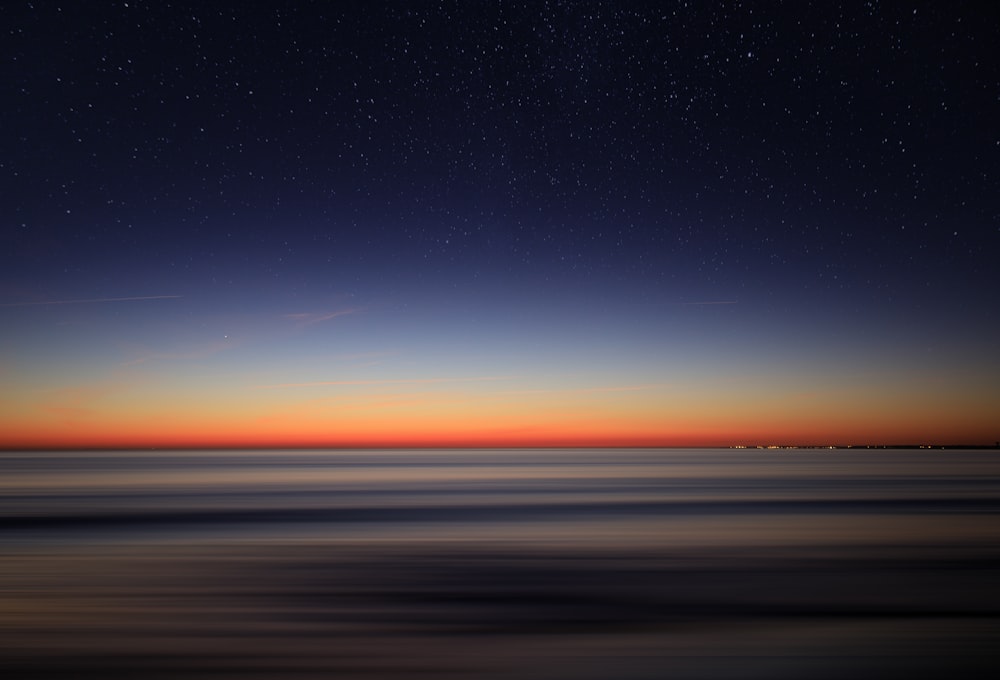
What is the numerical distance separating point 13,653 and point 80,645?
0.55 metres

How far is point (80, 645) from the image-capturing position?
25.3 feet

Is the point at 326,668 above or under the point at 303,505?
under

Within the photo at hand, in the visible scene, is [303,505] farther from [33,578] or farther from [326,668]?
[326,668]

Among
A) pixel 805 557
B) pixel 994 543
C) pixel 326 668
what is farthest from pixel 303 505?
pixel 326 668

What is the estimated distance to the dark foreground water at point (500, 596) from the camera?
723cm

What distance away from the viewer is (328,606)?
30.9ft

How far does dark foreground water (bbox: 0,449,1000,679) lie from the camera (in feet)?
23.7

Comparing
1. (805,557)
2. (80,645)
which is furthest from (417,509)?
(80,645)

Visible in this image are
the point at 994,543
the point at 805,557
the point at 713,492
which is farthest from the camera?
the point at 713,492

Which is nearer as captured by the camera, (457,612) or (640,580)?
(457,612)

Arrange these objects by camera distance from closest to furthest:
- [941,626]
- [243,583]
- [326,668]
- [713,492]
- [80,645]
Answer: [326,668] → [80,645] → [941,626] → [243,583] → [713,492]

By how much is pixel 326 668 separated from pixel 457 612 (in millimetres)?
2524

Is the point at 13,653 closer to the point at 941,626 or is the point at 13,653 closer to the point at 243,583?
the point at 243,583

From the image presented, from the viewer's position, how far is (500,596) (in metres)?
10.3
